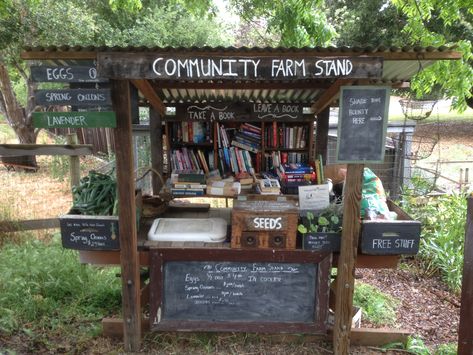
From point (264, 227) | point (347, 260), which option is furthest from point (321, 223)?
point (264, 227)

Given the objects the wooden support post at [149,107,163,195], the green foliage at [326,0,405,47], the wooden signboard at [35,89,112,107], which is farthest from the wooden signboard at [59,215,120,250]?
the green foliage at [326,0,405,47]

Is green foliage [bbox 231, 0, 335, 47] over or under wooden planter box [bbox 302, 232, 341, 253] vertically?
over

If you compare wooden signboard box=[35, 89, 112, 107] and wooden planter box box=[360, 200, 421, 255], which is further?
wooden planter box box=[360, 200, 421, 255]

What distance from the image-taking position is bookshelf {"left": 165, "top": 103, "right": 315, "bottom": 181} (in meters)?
5.09

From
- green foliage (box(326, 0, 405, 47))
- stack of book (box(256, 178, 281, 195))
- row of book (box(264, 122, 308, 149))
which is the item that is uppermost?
green foliage (box(326, 0, 405, 47))

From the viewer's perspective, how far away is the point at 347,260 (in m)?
3.11

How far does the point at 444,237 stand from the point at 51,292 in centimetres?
518

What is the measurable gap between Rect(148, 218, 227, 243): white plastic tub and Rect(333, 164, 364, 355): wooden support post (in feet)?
3.29

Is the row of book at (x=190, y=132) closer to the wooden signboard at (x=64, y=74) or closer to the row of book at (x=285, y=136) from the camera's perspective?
the row of book at (x=285, y=136)

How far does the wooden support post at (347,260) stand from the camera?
2975mm

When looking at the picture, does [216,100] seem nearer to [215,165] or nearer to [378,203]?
[215,165]

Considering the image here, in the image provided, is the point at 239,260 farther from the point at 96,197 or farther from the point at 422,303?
the point at 422,303

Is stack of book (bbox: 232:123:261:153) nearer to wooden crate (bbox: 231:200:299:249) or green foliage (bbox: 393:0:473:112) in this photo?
wooden crate (bbox: 231:200:299:249)

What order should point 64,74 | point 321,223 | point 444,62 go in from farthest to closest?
1. point 444,62
2. point 321,223
3. point 64,74
